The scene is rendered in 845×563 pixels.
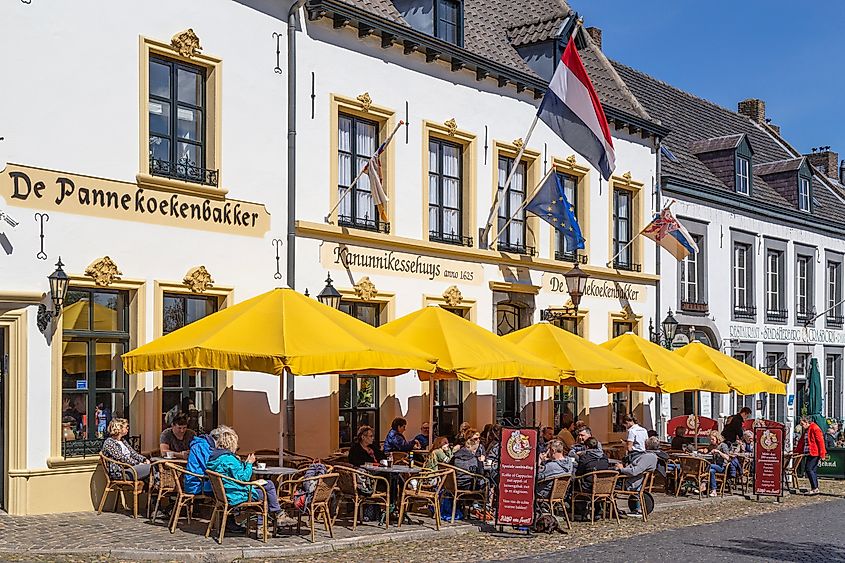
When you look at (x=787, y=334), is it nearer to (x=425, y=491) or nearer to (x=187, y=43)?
(x=425, y=491)

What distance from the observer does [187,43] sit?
589 inches

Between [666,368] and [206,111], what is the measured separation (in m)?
8.53

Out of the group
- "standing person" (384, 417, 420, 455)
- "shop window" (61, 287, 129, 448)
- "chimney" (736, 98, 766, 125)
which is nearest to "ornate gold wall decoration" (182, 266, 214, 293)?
"shop window" (61, 287, 129, 448)

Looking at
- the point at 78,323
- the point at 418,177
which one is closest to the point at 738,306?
the point at 418,177

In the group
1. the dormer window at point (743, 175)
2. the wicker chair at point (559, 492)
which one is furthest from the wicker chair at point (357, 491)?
the dormer window at point (743, 175)

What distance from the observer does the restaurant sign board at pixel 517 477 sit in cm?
1359

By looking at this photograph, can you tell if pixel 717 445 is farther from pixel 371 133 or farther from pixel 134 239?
pixel 134 239

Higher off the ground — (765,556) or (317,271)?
(317,271)

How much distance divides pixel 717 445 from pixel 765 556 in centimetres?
796

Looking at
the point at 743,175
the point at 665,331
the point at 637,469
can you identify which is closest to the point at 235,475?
the point at 637,469

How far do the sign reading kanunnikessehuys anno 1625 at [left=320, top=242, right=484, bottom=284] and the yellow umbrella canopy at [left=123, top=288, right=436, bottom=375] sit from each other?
3.56m

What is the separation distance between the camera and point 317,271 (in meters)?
16.8

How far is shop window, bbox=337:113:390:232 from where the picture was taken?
57.4ft

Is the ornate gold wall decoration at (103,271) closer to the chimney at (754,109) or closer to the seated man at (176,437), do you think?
the seated man at (176,437)
